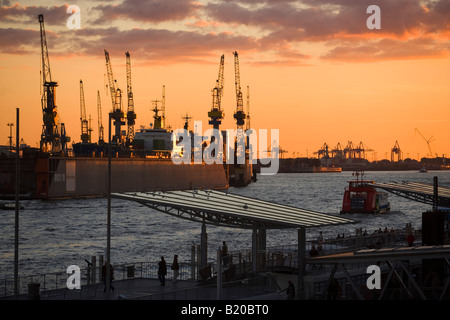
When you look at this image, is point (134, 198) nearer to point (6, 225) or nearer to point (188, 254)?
point (188, 254)

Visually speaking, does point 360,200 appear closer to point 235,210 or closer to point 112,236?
point 112,236

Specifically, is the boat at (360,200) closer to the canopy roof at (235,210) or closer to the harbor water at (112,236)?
the harbor water at (112,236)

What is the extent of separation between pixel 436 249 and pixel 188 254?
121 ft

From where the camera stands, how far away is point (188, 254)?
5991 centimetres

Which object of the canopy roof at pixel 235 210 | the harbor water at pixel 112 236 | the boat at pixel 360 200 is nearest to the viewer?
the canopy roof at pixel 235 210

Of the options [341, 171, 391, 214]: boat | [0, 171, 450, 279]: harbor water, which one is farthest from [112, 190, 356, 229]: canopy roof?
[341, 171, 391, 214]: boat

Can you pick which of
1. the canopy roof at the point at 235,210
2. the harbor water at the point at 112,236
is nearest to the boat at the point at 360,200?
the harbor water at the point at 112,236

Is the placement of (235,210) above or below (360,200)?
above

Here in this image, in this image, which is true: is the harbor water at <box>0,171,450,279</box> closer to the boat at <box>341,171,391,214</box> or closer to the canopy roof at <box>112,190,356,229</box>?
the boat at <box>341,171,391,214</box>

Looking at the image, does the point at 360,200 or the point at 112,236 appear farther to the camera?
the point at 360,200

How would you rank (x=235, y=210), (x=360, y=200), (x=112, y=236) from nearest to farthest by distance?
(x=235, y=210), (x=112, y=236), (x=360, y=200)

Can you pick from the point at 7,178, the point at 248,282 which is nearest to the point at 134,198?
the point at 248,282

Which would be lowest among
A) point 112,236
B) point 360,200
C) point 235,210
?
point 112,236

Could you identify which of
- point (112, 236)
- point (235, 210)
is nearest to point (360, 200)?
point (112, 236)
